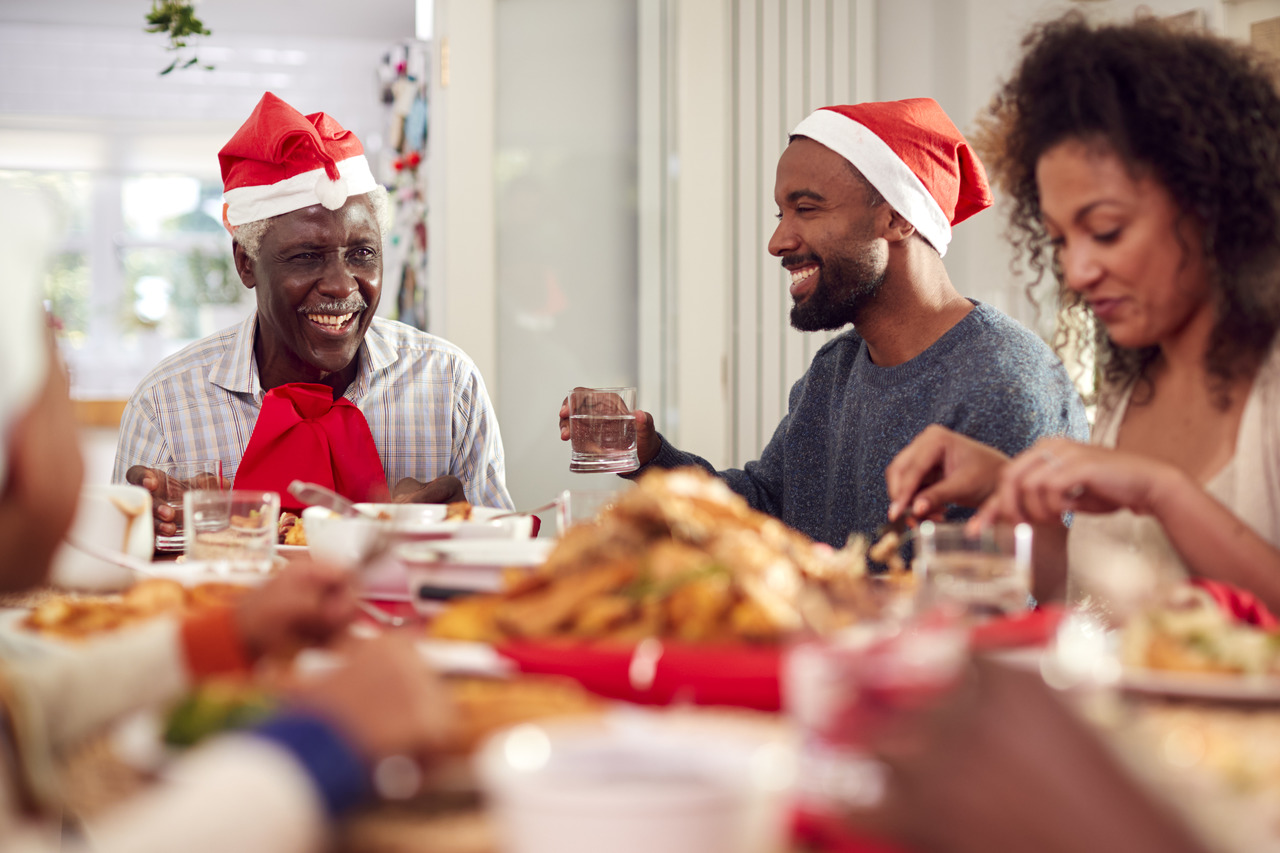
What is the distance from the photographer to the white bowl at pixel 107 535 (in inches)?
56.6

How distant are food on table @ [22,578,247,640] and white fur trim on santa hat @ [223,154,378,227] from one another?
160 cm

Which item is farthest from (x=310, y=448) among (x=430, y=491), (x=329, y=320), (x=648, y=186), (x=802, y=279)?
(x=648, y=186)

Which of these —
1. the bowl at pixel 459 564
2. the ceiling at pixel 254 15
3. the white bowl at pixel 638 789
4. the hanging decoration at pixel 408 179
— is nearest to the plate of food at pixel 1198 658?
the white bowl at pixel 638 789

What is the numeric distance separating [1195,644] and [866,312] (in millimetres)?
1587

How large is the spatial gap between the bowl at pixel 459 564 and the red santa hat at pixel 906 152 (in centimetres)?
138

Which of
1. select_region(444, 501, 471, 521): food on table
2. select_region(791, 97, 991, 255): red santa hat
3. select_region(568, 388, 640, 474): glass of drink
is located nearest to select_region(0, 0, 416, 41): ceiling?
select_region(791, 97, 991, 255): red santa hat

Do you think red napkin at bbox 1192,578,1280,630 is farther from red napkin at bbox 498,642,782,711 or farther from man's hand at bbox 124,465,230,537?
man's hand at bbox 124,465,230,537

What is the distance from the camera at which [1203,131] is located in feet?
4.80

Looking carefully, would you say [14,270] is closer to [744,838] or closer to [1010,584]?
[744,838]

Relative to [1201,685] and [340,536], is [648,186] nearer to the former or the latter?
[340,536]

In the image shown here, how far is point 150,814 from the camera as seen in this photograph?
0.46 metres

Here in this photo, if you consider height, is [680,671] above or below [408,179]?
below

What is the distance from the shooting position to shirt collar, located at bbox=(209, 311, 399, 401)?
2615 mm

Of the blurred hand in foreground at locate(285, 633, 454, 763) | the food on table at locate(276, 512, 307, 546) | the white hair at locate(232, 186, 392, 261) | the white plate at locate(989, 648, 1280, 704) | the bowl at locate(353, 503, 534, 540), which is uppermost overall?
the white hair at locate(232, 186, 392, 261)
